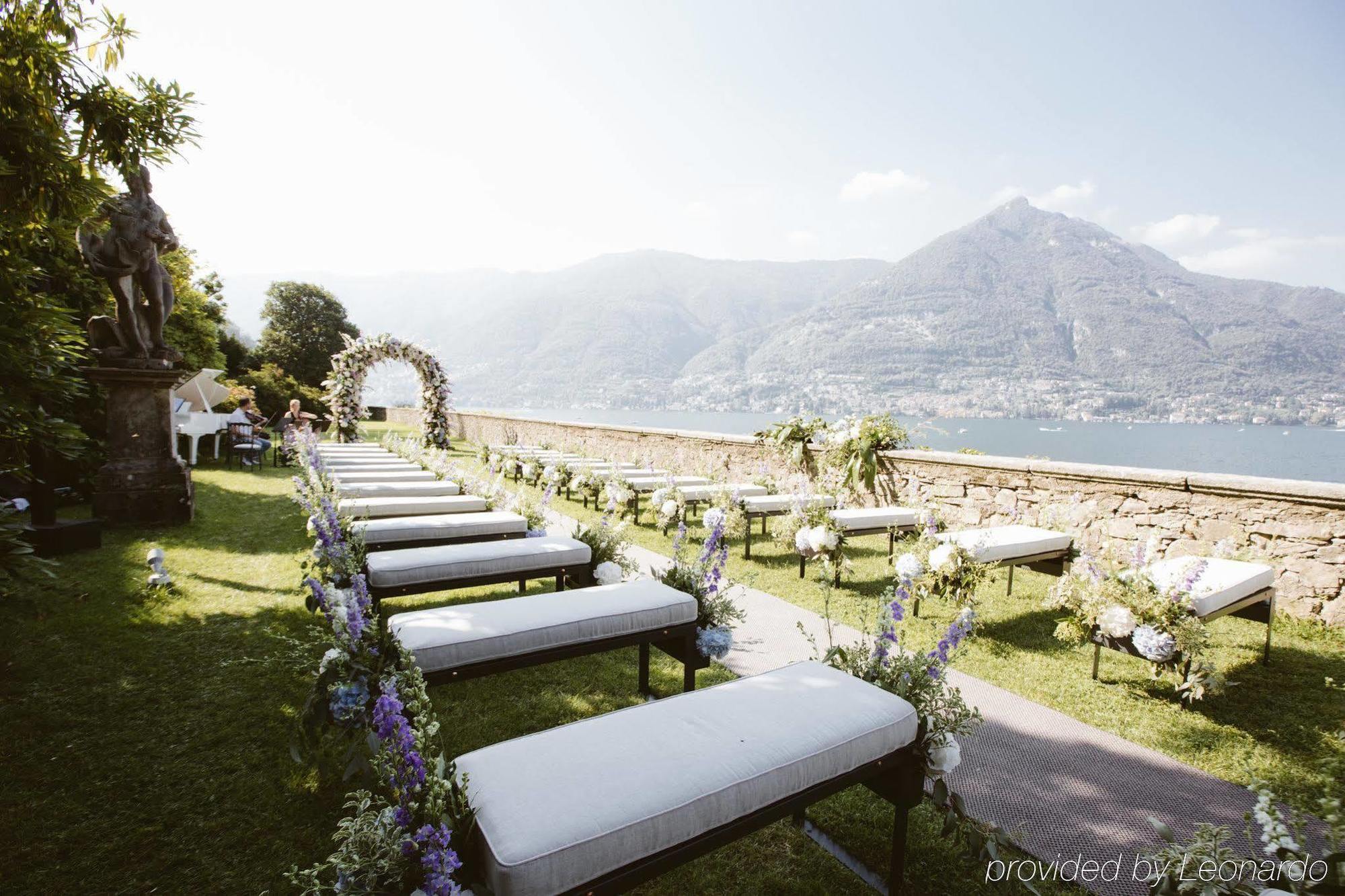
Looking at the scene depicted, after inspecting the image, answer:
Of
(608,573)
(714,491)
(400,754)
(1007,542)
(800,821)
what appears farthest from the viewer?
(714,491)

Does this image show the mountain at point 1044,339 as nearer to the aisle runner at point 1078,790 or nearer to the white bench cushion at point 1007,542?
the white bench cushion at point 1007,542

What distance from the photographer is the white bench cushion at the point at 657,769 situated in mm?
1325

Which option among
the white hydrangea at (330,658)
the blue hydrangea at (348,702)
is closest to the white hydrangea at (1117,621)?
the blue hydrangea at (348,702)

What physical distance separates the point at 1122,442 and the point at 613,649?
166 ft

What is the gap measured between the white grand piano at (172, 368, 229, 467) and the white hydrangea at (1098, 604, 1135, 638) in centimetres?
1448

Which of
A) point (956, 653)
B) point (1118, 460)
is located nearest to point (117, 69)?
point (956, 653)

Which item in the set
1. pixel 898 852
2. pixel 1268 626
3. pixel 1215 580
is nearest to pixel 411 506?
pixel 898 852

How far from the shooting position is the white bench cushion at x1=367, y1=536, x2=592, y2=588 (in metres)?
3.45

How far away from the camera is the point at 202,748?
255cm

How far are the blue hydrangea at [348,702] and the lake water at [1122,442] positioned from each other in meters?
6.65

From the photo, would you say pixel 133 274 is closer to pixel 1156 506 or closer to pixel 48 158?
pixel 48 158

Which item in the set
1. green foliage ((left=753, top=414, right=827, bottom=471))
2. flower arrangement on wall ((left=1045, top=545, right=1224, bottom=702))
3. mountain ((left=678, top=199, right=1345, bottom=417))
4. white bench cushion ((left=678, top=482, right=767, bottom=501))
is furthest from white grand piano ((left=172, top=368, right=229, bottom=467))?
mountain ((left=678, top=199, right=1345, bottom=417))

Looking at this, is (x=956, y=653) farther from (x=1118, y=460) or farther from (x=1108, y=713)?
(x=1118, y=460)

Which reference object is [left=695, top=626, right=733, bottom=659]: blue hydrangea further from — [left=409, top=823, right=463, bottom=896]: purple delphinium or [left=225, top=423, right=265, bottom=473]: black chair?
[left=225, top=423, right=265, bottom=473]: black chair
